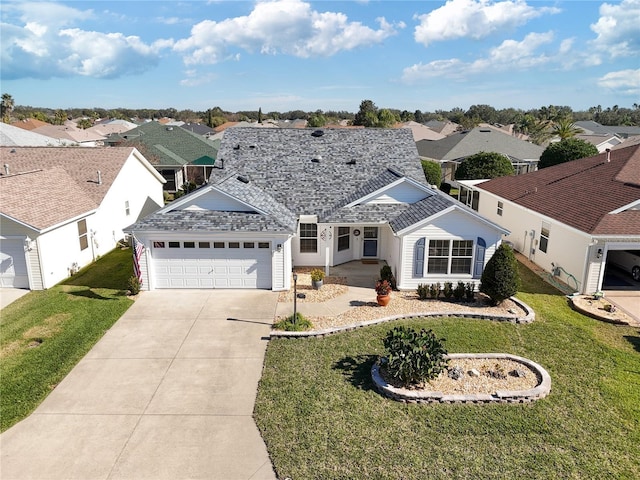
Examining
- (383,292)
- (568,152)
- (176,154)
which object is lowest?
(383,292)

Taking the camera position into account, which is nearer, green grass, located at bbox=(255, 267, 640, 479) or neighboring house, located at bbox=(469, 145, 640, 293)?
green grass, located at bbox=(255, 267, 640, 479)

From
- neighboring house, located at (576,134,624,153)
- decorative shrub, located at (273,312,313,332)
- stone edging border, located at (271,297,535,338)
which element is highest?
neighboring house, located at (576,134,624,153)

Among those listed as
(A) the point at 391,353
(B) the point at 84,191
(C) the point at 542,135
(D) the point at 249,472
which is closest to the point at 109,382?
(D) the point at 249,472

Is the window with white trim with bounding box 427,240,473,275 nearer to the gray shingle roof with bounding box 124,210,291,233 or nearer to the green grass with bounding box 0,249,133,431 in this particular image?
the gray shingle roof with bounding box 124,210,291,233

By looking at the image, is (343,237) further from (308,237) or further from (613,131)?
(613,131)

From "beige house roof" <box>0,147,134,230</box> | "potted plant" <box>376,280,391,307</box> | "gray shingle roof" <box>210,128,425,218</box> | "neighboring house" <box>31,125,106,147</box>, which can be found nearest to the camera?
"potted plant" <box>376,280,391,307</box>

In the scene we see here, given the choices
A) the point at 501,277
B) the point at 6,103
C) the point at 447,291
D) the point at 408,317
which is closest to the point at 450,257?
the point at 447,291

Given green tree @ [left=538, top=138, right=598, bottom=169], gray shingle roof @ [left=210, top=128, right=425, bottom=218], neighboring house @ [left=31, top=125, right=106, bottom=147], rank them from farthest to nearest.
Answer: neighboring house @ [left=31, top=125, right=106, bottom=147]
green tree @ [left=538, top=138, right=598, bottom=169]
gray shingle roof @ [left=210, top=128, right=425, bottom=218]

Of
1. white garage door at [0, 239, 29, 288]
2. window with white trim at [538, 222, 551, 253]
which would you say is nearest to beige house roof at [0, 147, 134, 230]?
white garage door at [0, 239, 29, 288]

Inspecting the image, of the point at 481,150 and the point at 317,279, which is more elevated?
the point at 481,150
